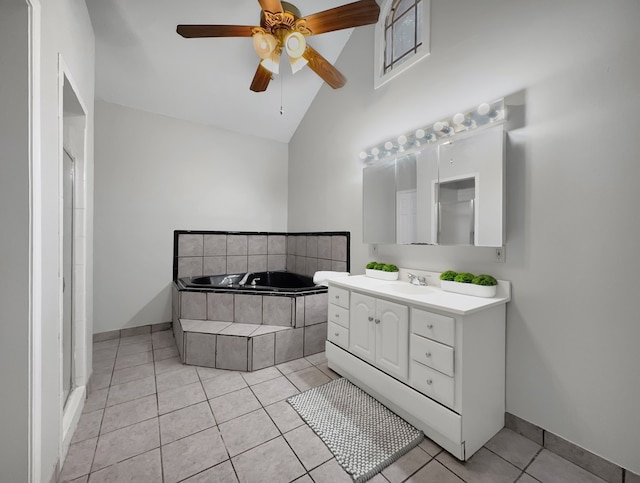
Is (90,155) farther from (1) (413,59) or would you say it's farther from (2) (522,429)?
(2) (522,429)

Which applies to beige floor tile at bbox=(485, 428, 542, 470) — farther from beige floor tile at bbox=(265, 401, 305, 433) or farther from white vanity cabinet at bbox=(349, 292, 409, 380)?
beige floor tile at bbox=(265, 401, 305, 433)

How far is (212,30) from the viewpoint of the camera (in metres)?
1.64

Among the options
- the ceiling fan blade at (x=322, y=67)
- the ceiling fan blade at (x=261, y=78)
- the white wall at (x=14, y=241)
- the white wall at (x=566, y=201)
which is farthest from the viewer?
the ceiling fan blade at (x=261, y=78)

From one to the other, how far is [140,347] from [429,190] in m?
2.96

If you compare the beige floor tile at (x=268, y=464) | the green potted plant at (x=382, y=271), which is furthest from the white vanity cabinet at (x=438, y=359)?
the beige floor tile at (x=268, y=464)

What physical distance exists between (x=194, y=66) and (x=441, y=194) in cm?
257

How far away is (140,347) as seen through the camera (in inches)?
100

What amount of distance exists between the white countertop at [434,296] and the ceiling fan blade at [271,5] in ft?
5.90

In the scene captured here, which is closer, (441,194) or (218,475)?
(218,475)

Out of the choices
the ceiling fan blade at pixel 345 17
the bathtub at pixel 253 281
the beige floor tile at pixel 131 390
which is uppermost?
the ceiling fan blade at pixel 345 17

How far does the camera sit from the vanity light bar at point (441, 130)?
1507 mm

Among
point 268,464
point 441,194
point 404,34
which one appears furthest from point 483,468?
point 404,34

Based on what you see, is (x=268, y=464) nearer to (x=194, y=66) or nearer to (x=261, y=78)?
(x=261, y=78)

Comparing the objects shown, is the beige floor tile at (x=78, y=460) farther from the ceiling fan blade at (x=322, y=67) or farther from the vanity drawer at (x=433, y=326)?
the ceiling fan blade at (x=322, y=67)
